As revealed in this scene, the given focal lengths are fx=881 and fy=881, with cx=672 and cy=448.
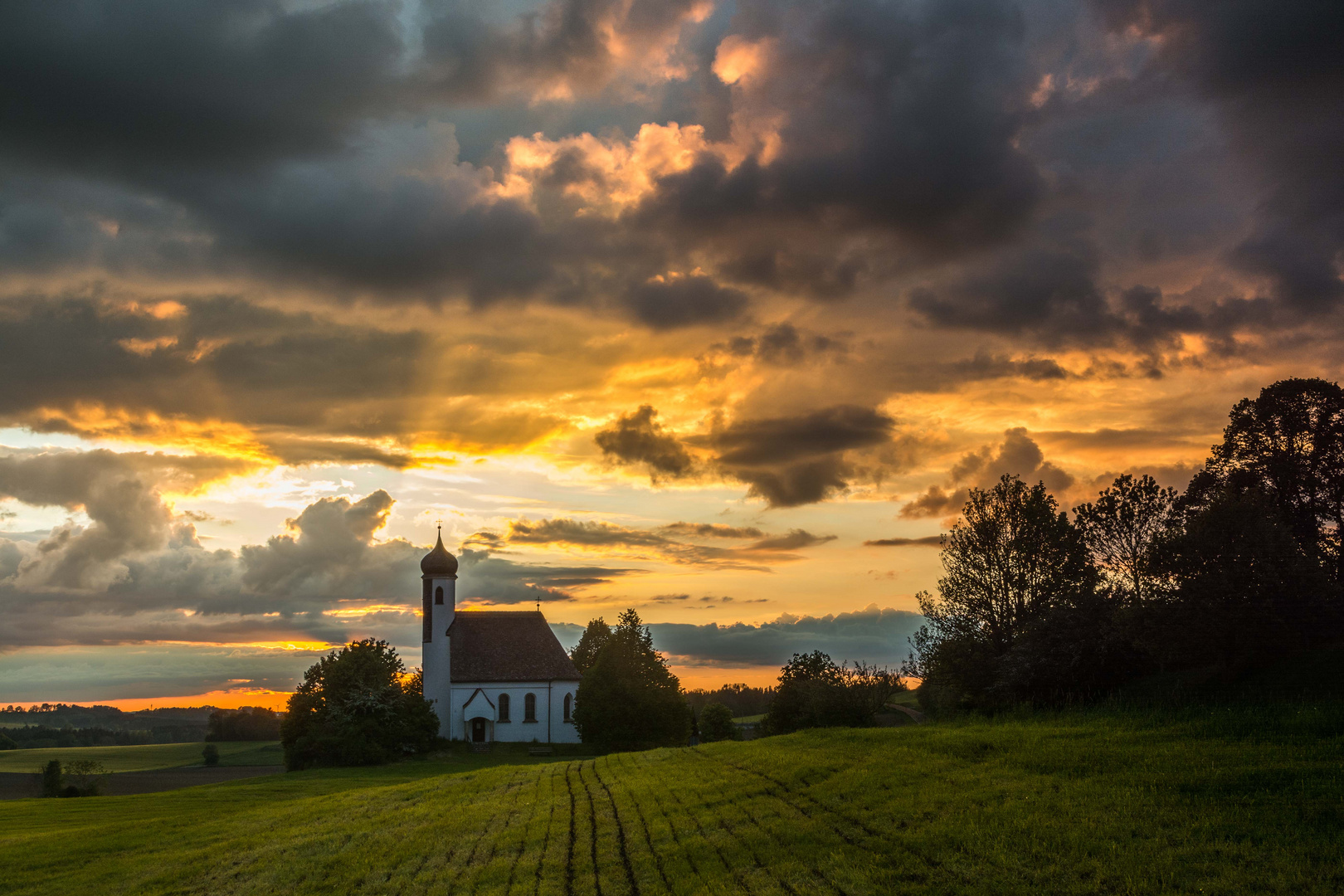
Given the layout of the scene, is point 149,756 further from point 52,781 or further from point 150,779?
point 52,781

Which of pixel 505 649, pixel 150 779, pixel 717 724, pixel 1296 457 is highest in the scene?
pixel 1296 457

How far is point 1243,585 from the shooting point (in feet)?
82.6

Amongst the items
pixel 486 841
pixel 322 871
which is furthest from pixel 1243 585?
pixel 322 871

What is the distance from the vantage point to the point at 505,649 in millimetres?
74188

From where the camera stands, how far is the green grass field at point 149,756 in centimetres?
8938

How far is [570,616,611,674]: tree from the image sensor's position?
78.8 m

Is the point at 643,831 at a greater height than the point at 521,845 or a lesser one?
greater

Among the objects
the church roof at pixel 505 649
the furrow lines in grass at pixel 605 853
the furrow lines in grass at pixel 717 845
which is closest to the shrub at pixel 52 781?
the church roof at pixel 505 649

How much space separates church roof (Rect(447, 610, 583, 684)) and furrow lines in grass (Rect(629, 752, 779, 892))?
165 feet

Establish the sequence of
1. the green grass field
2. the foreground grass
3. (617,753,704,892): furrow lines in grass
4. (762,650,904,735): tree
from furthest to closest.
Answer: the green grass field, (762,650,904,735): tree, (617,753,704,892): furrow lines in grass, the foreground grass

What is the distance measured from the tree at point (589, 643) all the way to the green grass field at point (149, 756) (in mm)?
29826

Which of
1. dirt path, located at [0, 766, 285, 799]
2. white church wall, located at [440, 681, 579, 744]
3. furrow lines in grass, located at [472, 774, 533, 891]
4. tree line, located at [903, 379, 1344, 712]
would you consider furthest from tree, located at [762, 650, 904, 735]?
dirt path, located at [0, 766, 285, 799]

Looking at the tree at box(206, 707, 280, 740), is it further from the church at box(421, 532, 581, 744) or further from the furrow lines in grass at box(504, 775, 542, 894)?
the furrow lines in grass at box(504, 775, 542, 894)

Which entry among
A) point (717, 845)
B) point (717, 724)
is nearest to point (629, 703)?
point (717, 724)
